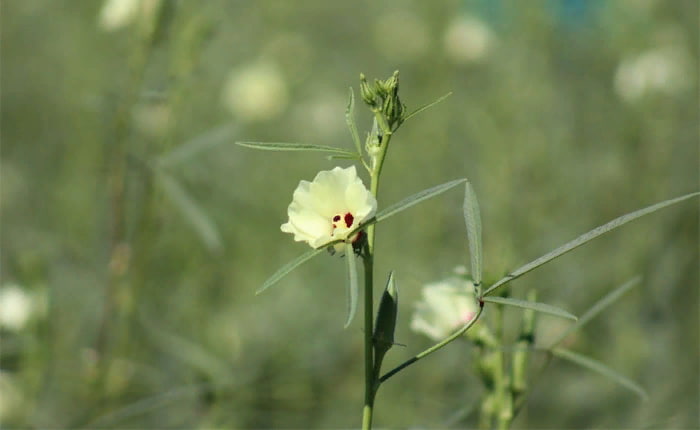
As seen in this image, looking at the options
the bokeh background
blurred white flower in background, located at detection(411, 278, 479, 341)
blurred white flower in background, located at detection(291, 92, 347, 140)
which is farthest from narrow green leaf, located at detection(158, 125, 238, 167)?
blurred white flower in background, located at detection(291, 92, 347, 140)

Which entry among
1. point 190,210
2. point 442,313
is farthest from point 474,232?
point 190,210

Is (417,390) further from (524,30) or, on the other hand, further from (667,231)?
(524,30)

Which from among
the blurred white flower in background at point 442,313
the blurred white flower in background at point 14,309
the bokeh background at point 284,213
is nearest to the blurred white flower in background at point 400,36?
the bokeh background at point 284,213

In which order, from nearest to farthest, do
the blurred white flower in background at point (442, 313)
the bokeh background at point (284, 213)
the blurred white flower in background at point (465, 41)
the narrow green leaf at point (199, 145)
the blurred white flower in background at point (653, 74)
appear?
the blurred white flower in background at point (442, 313), the narrow green leaf at point (199, 145), the bokeh background at point (284, 213), the blurred white flower in background at point (653, 74), the blurred white flower in background at point (465, 41)

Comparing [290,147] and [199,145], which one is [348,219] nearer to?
[290,147]

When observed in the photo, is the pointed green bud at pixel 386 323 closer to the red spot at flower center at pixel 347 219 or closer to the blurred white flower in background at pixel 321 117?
the red spot at flower center at pixel 347 219

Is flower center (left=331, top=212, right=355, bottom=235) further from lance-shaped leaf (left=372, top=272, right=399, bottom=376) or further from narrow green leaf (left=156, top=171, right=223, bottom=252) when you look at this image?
narrow green leaf (left=156, top=171, right=223, bottom=252)
